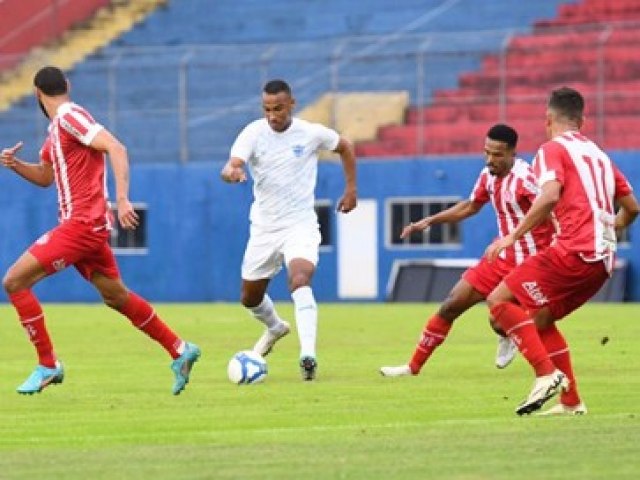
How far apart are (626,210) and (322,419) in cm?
245

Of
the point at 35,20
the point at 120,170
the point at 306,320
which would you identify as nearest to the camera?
the point at 120,170

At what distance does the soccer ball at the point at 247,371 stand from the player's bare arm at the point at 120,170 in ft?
6.53

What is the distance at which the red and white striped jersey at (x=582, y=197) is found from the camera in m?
12.6

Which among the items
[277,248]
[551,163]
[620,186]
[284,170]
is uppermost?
[551,163]

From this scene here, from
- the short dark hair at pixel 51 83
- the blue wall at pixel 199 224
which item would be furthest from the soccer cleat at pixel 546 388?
the blue wall at pixel 199 224

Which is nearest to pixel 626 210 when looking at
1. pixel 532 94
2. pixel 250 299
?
pixel 250 299

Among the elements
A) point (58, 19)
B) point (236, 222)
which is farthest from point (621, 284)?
point (58, 19)

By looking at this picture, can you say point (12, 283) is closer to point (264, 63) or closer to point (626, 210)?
point (626, 210)

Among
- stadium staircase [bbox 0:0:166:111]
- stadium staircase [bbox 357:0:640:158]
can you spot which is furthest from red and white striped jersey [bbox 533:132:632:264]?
stadium staircase [bbox 0:0:166:111]

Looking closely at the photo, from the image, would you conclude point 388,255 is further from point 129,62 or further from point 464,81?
point 129,62

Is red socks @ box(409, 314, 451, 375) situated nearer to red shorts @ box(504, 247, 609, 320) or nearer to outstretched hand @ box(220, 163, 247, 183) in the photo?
outstretched hand @ box(220, 163, 247, 183)

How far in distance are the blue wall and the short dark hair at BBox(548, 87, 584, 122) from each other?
965 inches

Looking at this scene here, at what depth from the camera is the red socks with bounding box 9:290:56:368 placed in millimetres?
15156

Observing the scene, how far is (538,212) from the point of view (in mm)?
12312
